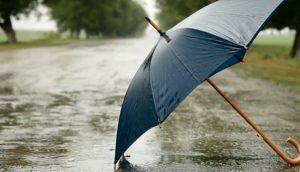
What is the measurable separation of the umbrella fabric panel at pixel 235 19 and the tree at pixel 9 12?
4746 cm

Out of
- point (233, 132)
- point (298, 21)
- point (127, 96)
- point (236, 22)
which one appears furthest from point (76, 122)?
point (298, 21)

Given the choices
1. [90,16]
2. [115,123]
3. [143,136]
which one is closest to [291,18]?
[115,123]

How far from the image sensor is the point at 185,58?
5.64 meters

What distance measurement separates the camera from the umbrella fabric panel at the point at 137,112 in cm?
569

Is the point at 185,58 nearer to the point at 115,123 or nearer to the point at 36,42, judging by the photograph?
the point at 115,123

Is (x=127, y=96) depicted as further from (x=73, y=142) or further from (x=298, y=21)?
(x=298, y=21)

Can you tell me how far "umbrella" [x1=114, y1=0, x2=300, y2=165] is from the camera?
215 inches

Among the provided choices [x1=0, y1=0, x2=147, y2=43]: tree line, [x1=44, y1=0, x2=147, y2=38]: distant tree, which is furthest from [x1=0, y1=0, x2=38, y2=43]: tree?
[x1=44, y1=0, x2=147, y2=38]: distant tree

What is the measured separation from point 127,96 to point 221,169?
4.38 ft

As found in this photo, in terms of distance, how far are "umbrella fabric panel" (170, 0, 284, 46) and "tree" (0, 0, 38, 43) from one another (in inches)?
1869

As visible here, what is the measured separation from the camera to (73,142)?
317 inches

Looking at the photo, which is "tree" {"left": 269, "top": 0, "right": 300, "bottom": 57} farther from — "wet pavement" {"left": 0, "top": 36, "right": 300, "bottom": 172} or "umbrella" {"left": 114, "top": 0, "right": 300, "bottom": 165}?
"umbrella" {"left": 114, "top": 0, "right": 300, "bottom": 165}

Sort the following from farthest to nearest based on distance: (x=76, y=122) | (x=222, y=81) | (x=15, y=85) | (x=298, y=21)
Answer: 1. (x=298, y=21)
2. (x=222, y=81)
3. (x=15, y=85)
4. (x=76, y=122)

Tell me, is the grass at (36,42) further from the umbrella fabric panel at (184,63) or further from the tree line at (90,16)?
the umbrella fabric panel at (184,63)
